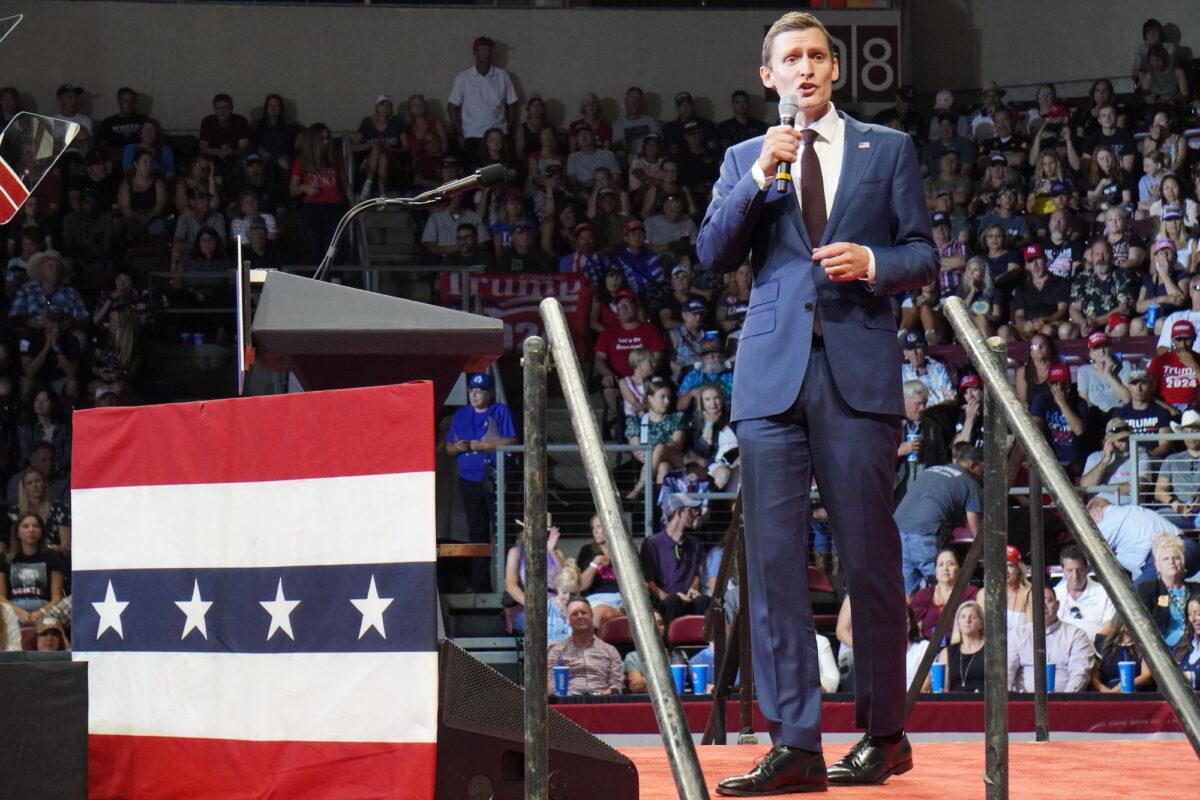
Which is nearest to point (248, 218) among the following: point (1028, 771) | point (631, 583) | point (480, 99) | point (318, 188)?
point (318, 188)

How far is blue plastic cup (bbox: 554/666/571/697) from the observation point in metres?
8.82

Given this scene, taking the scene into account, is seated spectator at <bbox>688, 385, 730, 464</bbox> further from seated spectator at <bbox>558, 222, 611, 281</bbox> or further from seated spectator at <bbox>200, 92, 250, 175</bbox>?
seated spectator at <bbox>200, 92, 250, 175</bbox>

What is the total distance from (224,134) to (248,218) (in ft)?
5.46

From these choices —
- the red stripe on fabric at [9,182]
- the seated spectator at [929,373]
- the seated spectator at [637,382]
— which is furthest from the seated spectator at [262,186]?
the red stripe on fabric at [9,182]

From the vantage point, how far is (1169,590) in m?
8.76

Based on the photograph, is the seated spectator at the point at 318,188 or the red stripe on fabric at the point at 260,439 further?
the seated spectator at the point at 318,188

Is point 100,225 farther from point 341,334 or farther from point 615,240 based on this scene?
point 341,334

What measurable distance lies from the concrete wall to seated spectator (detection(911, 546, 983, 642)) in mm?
9530

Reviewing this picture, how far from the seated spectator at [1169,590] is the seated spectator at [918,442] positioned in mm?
2099

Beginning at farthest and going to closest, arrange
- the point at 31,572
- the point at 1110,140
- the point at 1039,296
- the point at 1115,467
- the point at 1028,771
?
the point at 1110,140 → the point at 1039,296 → the point at 1115,467 → the point at 31,572 → the point at 1028,771

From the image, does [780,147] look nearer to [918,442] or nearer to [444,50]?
[918,442]

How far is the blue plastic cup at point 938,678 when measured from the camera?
8.52 metres

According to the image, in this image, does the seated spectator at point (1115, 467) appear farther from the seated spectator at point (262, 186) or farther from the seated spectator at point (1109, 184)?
the seated spectator at point (262, 186)

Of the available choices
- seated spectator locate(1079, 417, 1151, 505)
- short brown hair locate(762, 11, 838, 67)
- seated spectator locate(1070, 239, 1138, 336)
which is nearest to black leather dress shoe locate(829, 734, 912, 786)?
short brown hair locate(762, 11, 838, 67)
